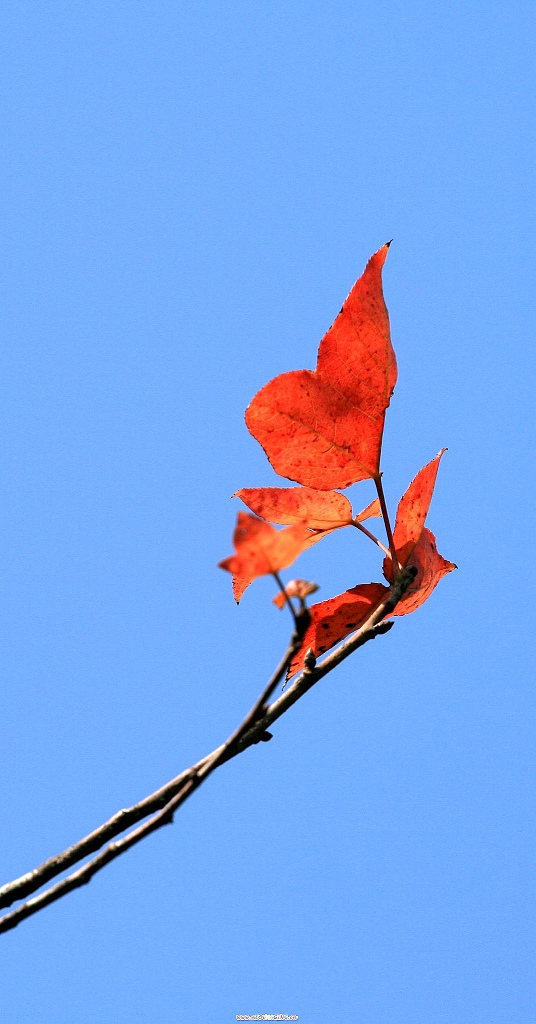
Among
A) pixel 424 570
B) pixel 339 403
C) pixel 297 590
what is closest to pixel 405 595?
pixel 424 570

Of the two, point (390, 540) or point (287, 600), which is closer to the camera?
point (287, 600)

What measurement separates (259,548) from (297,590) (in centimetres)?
3

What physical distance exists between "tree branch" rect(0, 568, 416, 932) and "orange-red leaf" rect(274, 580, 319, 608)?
1 cm

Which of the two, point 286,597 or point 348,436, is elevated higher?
point 348,436

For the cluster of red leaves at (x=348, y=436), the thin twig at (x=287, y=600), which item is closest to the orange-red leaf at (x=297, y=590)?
the thin twig at (x=287, y=600)

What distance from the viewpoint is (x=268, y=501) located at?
759 mm

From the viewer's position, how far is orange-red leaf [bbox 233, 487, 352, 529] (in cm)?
76

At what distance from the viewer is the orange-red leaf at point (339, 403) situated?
0.73 metres

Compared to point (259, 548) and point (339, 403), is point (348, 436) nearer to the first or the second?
point (339, 403)

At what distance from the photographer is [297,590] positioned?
0.50 m

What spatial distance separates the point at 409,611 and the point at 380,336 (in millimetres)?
195

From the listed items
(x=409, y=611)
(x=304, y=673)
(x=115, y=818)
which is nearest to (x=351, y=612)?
(x=409, y=611)

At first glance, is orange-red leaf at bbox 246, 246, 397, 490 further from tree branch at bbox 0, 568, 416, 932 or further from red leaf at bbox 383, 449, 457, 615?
tree branch at bbox 0, 568, 416, 932

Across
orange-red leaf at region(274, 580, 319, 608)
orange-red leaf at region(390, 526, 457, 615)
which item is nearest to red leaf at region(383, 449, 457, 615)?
orange-red leaf at region(390, 526, 457, 615)
